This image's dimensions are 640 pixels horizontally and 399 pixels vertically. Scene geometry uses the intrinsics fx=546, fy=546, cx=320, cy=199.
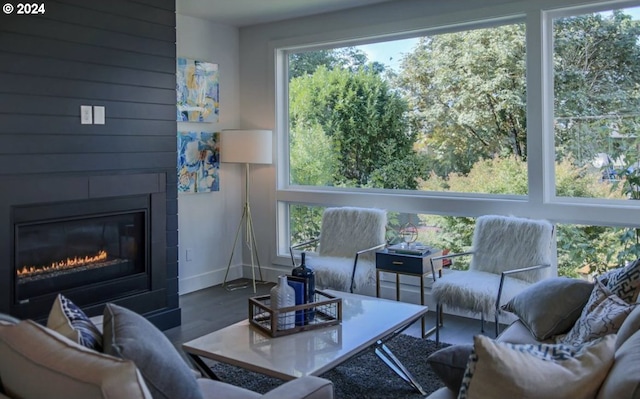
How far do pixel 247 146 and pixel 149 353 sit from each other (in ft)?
12.5

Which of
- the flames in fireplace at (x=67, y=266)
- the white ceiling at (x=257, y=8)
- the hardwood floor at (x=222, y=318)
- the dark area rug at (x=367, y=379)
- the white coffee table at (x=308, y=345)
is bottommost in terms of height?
the dark area rug at (x=367, y=379)

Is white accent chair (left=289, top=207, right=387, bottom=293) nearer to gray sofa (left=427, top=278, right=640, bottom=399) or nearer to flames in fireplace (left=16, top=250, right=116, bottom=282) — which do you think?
flames in fireplace (left=16, top=250, right=116, bottom=282)

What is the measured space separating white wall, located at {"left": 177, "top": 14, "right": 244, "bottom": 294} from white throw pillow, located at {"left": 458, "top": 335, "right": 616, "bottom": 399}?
419 centimetres

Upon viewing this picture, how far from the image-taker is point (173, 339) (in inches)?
151

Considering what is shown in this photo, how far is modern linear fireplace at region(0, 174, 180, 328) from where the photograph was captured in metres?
3.33

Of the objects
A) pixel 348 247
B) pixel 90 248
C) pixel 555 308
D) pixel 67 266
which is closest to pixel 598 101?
pixel 555 308

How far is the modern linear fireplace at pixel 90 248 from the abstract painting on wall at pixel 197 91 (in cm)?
122

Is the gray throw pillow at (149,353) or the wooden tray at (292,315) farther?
the wooden tray at (292,315)

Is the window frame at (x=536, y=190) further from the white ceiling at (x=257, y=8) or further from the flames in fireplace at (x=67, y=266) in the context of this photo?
the flames in fireplace at (x=67, y=266)

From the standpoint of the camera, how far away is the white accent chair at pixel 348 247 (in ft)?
13.6

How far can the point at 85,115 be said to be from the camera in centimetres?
357

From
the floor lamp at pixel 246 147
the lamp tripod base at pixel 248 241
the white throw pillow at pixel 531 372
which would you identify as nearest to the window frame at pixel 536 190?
the floor lamp at pixel 246 147

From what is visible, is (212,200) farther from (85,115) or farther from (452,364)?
(452,364)

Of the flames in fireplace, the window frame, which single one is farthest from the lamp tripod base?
the flames in fireplace
